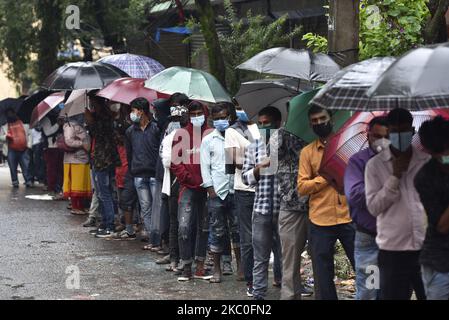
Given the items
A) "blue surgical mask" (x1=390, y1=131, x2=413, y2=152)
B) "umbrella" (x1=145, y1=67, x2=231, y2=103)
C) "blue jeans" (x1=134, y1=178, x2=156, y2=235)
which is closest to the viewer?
"blue surgical mask" (x1=390, y1=131, x2=413, y2=152)

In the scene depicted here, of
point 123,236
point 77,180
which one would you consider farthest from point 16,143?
point 123,236

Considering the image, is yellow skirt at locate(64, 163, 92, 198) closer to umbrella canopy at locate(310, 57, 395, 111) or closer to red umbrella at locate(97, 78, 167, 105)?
red umbrella at locate(97, 78, 167, 105)

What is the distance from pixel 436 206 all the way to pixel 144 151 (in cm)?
628

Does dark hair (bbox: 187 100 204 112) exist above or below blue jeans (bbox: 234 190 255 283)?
above

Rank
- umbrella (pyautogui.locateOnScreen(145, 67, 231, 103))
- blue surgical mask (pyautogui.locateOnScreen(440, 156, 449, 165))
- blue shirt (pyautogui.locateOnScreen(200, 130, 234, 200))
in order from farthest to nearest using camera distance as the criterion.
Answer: umbrella (pyautogui.locateOnScreen(145, 67, 231, 103))
blue shirt (pyautogui.locateOnScreen(200, 130, 234, 200))
blue surgical mask (pyautogui.locateOnScreen(440, 156, 449, 165))

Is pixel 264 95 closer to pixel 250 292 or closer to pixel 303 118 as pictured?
pixel 303 118

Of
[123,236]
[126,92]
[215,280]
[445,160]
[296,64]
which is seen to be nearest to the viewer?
[445,160]

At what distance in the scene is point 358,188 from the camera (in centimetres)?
650

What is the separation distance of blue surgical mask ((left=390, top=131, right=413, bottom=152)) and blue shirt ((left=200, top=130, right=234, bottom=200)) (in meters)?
3.68

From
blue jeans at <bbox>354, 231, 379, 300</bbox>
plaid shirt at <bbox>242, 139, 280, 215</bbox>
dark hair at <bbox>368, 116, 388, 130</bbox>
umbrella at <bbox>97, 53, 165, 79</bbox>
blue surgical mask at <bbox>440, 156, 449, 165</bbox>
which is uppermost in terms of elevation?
umbrella at <bbox>97, 53, 165, 79</bbox>

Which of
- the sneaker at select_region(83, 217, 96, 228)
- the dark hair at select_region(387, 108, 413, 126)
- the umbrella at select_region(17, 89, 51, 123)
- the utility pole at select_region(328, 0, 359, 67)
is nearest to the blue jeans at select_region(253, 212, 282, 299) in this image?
the utility pole at select_region(328, 0, 359, 67)

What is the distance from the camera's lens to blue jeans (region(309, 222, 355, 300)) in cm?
751

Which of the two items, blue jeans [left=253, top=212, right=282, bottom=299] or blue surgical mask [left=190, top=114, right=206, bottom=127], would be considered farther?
blue surgical mask [left=190, top=114, right=206, bottom=127]
